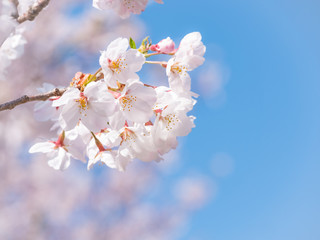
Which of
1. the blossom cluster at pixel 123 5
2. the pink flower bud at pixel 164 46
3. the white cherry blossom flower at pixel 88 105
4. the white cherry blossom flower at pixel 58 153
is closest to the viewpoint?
the white cherry blossom flower at pixel 88 105

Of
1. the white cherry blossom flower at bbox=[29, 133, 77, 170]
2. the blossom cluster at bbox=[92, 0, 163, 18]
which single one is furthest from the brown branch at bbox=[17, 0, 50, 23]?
the white cherry blossom flower at bbox=[29, 133, 77, 170]

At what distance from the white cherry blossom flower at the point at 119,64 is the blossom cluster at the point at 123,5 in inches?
9.2

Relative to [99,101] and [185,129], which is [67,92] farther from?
[185,129]

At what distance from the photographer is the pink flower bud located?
113 cm

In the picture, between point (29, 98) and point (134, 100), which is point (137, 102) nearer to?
point (134, 100)

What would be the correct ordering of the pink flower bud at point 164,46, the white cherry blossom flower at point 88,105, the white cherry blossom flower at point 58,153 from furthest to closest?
the white cherry blossom flower at point 58,153, the pink flower bud at point 164,46, the white cherry blossom flower at point 88,105

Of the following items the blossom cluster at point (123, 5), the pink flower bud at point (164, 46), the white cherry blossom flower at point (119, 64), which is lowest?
the white cherry blossom flower at point (119, 64)

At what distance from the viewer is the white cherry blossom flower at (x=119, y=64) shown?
105 centimetres

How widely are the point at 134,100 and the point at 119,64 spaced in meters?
0.13

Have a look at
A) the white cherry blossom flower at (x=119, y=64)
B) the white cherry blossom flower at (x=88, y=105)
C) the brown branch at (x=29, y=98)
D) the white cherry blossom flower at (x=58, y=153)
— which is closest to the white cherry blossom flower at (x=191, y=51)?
the white cherry blossom flower at (x=119, y=64)

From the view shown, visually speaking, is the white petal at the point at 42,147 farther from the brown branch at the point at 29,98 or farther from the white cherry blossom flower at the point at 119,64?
the white cherry blossom flower at the point at 119,64

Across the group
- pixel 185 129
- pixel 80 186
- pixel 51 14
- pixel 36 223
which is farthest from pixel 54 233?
pixel 185 129

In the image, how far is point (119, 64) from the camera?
41.9 inches

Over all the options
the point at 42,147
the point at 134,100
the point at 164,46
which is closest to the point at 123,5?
the point at 164,46
